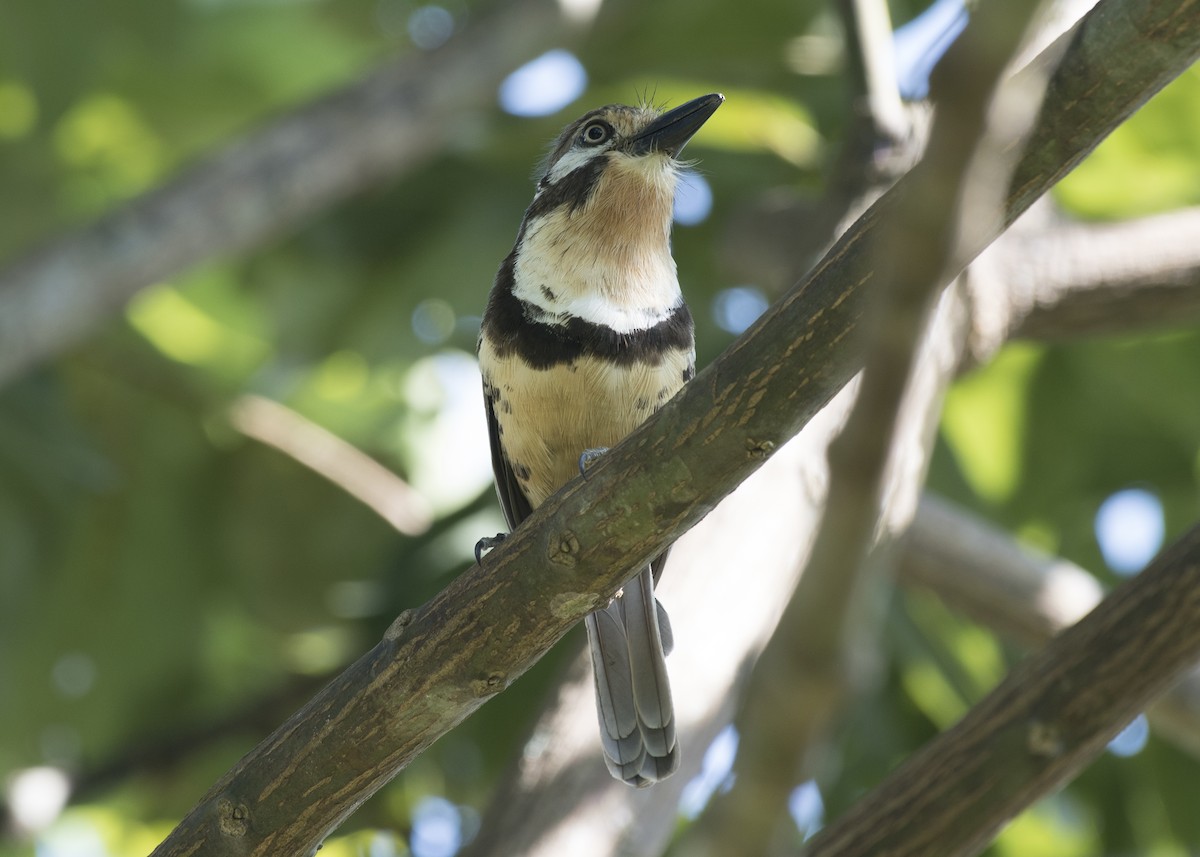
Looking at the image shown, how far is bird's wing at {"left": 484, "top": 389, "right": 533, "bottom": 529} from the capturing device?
3801 millimetres

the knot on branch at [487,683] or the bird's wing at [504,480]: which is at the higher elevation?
the bird's wing at [504,480]

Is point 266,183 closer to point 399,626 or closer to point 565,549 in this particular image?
point 399,626

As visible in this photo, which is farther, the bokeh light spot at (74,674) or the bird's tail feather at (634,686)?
the bokeh light spot at (74,674)

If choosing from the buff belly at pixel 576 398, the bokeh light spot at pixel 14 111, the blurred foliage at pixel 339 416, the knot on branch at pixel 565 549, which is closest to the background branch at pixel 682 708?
the buff belly at pixel 576 398

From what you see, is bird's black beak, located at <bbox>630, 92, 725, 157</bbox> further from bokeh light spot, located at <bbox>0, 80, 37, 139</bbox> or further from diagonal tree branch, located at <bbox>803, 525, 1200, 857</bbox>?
bokeh light spot, located at <bbox>0, 80, 37, 139</bbox>

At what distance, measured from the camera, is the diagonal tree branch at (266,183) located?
418 cm

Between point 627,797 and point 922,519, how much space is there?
167 centimetres

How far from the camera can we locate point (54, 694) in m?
6.00

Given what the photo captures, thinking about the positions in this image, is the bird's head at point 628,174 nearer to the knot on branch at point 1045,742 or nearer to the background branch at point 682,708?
the background branch at point 682,708

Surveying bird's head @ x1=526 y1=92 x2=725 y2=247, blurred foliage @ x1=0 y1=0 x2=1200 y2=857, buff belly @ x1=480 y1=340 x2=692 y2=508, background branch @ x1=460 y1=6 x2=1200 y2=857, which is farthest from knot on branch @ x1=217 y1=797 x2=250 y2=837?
blurred foliage @ x1=0 y1=0 x2=1200 y2=857

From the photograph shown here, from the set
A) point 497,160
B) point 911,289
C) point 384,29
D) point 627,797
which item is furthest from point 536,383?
point 384,29

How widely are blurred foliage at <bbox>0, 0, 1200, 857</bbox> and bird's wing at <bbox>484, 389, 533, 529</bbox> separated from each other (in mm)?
829

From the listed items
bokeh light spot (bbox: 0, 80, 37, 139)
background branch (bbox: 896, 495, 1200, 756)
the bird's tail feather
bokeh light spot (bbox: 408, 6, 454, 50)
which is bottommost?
the bird's tail feather

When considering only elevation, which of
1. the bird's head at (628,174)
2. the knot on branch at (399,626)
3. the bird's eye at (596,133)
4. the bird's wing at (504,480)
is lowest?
the knot on branch at (399,626)
